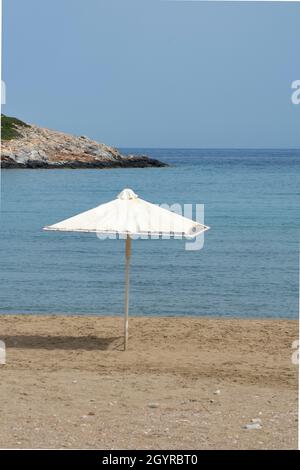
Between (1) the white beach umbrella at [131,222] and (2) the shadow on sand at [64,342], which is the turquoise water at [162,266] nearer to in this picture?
(2) the shadow on sand at [64,342]

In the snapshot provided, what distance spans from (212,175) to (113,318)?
50.4m

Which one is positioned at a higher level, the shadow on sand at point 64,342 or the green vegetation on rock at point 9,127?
the green vegetation on rock at point 9,127

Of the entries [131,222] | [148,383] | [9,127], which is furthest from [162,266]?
[9,127]

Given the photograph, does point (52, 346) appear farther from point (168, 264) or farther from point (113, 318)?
point (168, 264)

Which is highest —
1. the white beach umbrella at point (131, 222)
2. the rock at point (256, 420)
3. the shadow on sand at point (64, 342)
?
the white beach umbrella at point (131, 222)

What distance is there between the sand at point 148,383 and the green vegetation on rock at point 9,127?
2066 inches

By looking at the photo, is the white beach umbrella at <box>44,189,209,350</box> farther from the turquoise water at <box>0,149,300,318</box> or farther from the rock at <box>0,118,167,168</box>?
the rock at <box>0,118,167,168</box>

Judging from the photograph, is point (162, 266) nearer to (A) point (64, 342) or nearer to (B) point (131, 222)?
(A) point (64, 342)

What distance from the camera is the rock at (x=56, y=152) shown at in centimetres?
6269

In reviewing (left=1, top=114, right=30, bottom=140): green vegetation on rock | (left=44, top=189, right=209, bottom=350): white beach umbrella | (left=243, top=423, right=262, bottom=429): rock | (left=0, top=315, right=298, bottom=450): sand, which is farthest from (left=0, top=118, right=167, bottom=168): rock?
(left=243, top=423, right=262, bottom=429): rock

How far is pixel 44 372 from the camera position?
29.3 ft

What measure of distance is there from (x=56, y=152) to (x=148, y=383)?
59.7m

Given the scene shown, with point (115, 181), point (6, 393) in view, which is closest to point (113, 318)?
point (6, 393)

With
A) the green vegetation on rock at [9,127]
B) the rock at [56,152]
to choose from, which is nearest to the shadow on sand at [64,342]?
the rock at [56,152]
